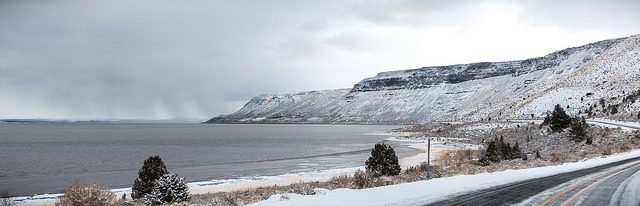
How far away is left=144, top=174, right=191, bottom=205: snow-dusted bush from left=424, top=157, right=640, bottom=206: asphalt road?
37.3 feet

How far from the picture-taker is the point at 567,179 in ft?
59.0

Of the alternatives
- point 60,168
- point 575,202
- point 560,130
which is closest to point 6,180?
point 60,168

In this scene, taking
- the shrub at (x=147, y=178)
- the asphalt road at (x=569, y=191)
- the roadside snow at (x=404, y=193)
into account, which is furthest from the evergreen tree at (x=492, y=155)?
the shrub at (x=147, y=178)

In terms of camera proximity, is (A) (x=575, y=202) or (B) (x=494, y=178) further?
(B) (x=494, y=178)

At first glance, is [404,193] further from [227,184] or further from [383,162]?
[227,184]

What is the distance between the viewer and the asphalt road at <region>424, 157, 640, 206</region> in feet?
41.6

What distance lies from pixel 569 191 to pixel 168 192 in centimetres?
1517

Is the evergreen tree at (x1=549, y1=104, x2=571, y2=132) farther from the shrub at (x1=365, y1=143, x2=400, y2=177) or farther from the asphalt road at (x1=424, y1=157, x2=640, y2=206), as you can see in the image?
the asphalt road at (x1=424, y1=157, x2=640, y2=206)

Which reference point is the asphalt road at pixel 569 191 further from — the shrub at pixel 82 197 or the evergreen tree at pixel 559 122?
the evergreen tree at pixel 559 122

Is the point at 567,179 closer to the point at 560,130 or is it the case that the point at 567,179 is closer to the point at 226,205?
the point at 226,205

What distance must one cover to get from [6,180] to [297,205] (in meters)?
34.5

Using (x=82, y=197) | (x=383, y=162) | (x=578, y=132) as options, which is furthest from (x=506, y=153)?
(x=82, y=197)

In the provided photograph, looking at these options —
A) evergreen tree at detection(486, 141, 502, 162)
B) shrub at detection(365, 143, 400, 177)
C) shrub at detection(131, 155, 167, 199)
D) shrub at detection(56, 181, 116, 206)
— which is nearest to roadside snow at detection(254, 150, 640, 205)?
shrub at detection(56, 181, 116, 206)

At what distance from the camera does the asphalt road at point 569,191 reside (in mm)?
12672
